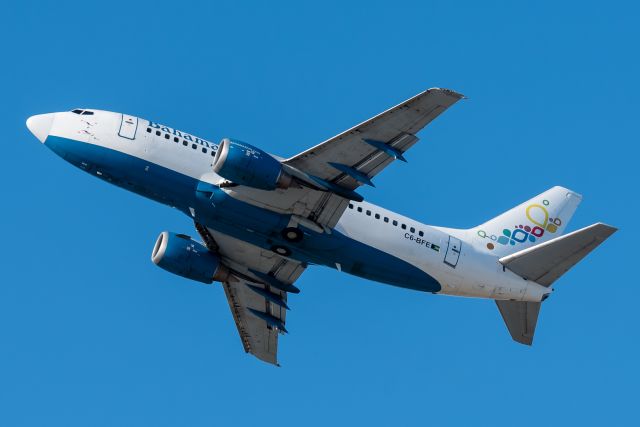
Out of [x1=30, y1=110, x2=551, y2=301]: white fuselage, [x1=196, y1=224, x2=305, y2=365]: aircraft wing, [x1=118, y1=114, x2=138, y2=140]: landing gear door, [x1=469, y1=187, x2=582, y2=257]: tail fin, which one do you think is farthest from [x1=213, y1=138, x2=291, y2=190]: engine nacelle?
[x1=469, y1=187, x2=582, y2=257]: tail fin

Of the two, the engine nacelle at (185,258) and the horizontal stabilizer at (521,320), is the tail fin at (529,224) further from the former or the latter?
the engine nacelle at (185,258)

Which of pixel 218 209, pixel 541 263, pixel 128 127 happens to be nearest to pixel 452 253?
pixel 541 263

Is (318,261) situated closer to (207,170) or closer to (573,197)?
(207,170)

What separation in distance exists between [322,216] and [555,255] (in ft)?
40.0

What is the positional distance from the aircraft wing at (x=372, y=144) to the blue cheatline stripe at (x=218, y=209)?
330 centimetres

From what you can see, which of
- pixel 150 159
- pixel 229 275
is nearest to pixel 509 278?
pixel 229 275

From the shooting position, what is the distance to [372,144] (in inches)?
1957

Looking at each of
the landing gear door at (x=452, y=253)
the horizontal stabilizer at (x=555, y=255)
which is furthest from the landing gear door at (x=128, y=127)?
the horizontal stabilizer at (x=555, y=255)

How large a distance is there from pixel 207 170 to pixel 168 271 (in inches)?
324

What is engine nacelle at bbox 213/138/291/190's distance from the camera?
49.8 metres

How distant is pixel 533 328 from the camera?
58125 millimetres

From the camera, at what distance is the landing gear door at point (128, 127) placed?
52.7 metres

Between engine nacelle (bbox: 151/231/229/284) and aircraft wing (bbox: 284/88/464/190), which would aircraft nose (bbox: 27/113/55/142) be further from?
aircraft wing (bbox: 284/88/464/190)

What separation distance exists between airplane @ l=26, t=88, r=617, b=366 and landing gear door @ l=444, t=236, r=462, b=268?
0.06 metres
